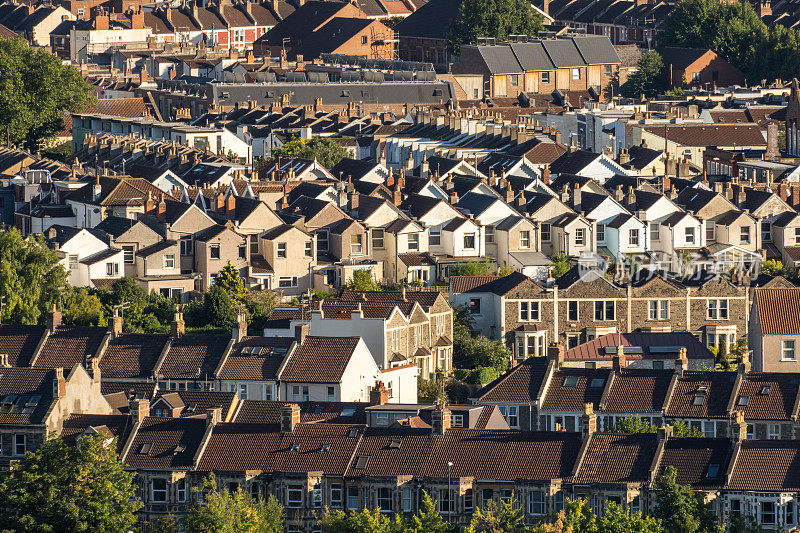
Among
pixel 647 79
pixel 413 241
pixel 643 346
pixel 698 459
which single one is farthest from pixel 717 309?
pixel 647 79

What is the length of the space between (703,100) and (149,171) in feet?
168

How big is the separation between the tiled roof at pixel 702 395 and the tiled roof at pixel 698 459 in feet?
31.5

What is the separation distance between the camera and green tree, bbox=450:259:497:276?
3920 inches

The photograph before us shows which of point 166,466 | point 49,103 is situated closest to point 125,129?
point 49,103

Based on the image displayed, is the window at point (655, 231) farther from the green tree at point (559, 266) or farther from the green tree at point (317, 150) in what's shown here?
the green tree at point (317, 150)

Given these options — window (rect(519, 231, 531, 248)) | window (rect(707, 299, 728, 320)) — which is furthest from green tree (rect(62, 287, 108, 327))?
window (rect(707, 299, 728, 320))

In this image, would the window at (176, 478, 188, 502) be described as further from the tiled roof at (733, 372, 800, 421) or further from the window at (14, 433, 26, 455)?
the tiled roof at (733, 372, 800, 421)

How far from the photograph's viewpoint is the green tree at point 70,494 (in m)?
63.3

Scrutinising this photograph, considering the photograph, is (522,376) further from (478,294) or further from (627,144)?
(627,144)

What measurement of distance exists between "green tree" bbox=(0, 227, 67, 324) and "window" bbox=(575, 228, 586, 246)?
78.9 ft

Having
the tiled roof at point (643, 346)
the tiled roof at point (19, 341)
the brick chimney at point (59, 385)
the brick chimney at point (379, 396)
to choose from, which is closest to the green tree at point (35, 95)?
the tiled roof at point (19, 341)

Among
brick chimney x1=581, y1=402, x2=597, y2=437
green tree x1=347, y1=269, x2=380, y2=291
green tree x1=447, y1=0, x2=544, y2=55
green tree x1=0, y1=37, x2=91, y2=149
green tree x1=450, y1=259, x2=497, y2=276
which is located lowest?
brick chimney x1=581, y1=402, x2=597, y2=437

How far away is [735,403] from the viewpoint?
75500mm

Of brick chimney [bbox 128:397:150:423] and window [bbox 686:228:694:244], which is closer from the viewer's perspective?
brick chimney [bbox 128:397:150:423]
